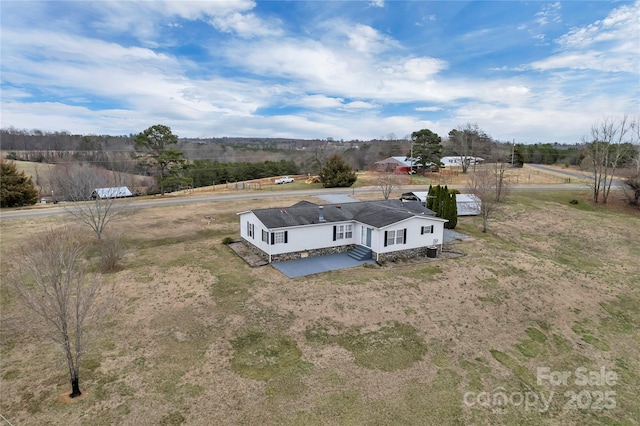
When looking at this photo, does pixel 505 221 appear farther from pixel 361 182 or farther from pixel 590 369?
pixel 361 182

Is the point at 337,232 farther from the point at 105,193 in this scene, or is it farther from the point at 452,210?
the point at 105,193

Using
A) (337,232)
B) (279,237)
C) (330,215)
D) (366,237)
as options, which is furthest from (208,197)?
(366,237)

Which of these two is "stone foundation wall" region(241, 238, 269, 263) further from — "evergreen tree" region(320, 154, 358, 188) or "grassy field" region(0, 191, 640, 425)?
"evergreen tree" region(320, 154, 358, 188)

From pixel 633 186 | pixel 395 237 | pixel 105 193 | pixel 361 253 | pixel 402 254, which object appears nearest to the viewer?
pixel 395 237

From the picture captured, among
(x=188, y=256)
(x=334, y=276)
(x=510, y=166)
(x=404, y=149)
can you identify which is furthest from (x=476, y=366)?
(x=404, y=149)

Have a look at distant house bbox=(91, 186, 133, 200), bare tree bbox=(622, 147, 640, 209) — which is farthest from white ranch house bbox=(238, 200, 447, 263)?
bare tree bbox=(622, 147, 640, 209)

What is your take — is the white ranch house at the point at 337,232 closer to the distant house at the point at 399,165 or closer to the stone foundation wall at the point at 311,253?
the stone foundation wall at the point at 311,253

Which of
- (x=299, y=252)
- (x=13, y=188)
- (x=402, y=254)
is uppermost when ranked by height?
(x=13, y=188)

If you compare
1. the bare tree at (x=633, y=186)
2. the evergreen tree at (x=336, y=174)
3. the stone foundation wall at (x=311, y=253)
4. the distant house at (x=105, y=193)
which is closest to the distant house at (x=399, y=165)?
the evergreen tree at (x=336, y=174)
